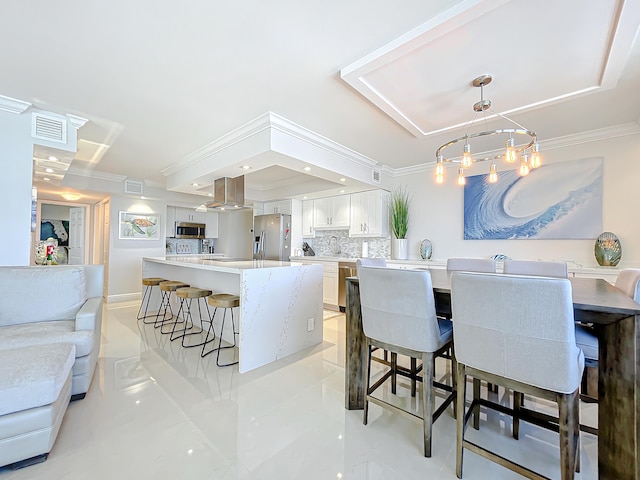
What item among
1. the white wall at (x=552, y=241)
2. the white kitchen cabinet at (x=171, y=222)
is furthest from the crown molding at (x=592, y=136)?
the white kitchen cabinet at (x=171, y=222)

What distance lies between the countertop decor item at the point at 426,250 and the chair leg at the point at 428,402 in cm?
322

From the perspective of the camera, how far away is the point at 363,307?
1.94 metres

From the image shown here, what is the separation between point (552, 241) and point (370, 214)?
2.62 meters

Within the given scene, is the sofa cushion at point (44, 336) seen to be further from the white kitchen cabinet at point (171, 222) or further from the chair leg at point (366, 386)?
the white kitchen cabinet at point (171, 222)

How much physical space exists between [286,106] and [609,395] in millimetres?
3036

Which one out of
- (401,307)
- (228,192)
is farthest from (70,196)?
(401,307)

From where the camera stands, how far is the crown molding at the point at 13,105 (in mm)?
2794

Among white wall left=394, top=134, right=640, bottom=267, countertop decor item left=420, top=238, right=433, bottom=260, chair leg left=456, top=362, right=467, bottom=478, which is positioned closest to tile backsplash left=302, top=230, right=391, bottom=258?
white wall left=394, top=134, right=640, bottom=267

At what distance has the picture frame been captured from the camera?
597 centimetres

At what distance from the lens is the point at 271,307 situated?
3014 mm

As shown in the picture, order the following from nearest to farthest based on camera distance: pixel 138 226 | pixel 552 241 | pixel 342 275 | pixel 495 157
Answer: pixel 495 157
pixel 552 241
pixel 342 275
pixel 138 226

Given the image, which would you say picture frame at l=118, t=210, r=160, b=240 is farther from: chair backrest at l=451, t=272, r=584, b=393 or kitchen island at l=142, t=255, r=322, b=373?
chair backrest at l=451, t=272, r=584, b=393

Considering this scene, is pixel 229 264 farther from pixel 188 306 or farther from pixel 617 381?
pixel 617 381

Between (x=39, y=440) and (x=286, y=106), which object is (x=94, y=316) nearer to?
(x=39, y=440)
